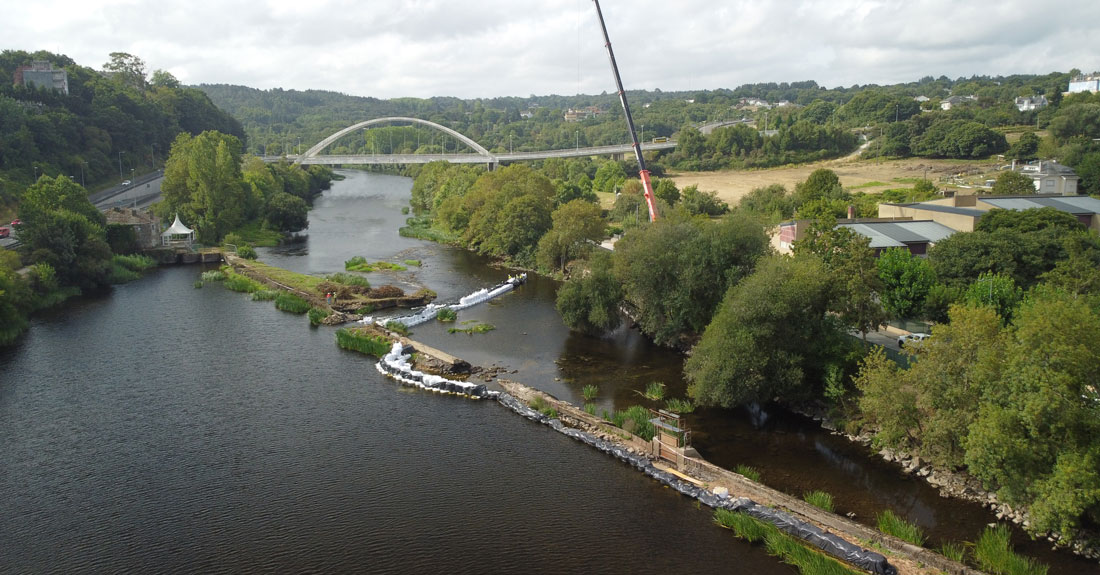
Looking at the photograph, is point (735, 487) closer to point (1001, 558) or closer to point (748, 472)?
point (748, 472)

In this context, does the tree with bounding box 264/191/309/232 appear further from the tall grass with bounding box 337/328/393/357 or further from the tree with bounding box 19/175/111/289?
the tall grass with bounding box 337/328/393/357

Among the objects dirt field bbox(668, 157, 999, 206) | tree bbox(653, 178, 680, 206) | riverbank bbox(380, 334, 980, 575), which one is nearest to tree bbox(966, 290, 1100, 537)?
riverbank bbox(380, 334, 980, 575)

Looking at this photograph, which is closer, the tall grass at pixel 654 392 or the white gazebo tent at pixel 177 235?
the tall grass at pixel 654 392

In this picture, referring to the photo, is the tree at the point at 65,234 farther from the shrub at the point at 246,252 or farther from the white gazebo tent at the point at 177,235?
the shrub at the point at 246,252

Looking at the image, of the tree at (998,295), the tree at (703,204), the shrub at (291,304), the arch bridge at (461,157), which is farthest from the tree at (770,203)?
the arch bridge at (461,157)

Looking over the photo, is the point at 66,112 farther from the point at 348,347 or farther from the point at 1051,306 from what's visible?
the point at 1051,306

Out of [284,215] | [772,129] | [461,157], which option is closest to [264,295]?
[284,215]
